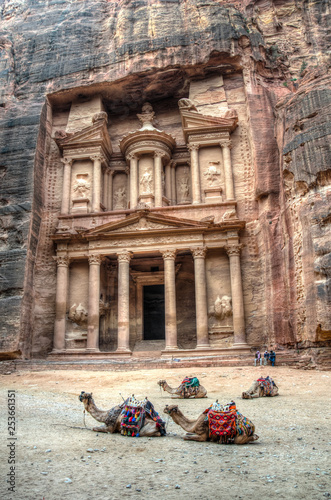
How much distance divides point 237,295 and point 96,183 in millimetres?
10911

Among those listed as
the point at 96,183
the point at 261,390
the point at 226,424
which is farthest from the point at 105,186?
the point at 226,424

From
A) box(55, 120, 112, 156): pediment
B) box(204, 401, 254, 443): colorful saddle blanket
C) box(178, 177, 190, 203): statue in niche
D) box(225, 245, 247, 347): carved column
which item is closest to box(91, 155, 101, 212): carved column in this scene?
box(55, 120, 112, 156): pediment

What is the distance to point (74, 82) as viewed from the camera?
86.4 ft

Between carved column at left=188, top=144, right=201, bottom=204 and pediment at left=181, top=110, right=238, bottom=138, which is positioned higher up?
pediment at left=181, top=110, right=238, bottom=138

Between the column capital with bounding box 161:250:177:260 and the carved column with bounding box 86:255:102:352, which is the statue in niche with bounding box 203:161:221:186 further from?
the carved column with bounding box 86:255:102:352

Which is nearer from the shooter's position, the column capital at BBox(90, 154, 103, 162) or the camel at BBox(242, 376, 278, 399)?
the camel at BBox(242, 376, 278, 399)

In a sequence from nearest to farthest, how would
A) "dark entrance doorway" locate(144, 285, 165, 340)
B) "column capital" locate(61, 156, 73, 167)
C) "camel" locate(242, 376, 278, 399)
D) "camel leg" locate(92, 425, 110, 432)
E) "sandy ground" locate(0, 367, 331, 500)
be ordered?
"sandy ground" locate(0, 367, 331, 500) → "camel leg" locate(92, 425, 110, 432) → "camel" locate(242, 376, 278, 399) → "column capital" locate(61, 156, 73, 167) → "dark entrance doorway" locate(144, 285, 165, 340)

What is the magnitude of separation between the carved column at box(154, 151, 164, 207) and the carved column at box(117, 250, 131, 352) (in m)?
4.16

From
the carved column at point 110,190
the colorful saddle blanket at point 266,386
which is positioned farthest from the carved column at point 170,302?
the colorful saddle blanket at point 266,386

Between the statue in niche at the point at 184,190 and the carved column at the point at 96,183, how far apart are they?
17.2 ft

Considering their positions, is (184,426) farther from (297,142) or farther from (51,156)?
(51,156)

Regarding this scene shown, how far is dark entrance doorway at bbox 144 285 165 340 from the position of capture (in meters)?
26.5

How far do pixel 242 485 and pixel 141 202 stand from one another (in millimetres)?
20570

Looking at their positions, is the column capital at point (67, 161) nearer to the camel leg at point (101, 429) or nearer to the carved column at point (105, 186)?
the carved column at point (105, 186)
